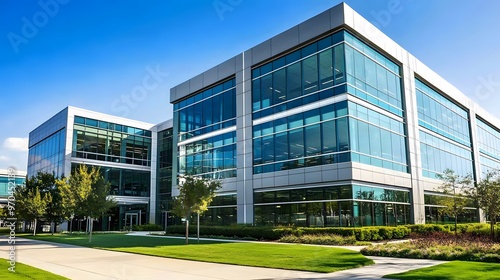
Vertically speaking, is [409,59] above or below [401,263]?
above

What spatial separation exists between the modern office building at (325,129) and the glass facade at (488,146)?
10022mm

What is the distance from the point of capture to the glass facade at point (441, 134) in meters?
31.9

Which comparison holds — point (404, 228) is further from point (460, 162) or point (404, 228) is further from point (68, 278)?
point (68, 278)

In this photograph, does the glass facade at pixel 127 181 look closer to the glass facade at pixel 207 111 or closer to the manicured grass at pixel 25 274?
the glass facade at pixel 207 111

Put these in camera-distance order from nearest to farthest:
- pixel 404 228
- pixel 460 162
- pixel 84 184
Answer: pixel 404 228, pixel 84 184, pixel 460 162

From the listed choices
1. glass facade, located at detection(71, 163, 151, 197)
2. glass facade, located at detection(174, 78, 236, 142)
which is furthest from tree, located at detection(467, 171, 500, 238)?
glass facade, located at detection(71, 163, 151, 197)

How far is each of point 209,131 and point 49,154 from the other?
25.9m

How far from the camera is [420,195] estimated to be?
2908 centimetres

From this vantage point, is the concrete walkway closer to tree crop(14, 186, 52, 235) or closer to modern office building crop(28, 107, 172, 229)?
tree crop(14, 186, 52, 235)

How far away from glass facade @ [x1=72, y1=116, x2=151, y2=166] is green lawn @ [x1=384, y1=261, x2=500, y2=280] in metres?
41.1

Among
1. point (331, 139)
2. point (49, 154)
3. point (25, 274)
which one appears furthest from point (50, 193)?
point (25, 274)

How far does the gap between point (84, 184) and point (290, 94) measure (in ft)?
49.4

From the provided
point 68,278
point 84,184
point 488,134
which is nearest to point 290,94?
point 84,184

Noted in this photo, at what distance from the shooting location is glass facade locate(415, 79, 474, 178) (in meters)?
31.9
